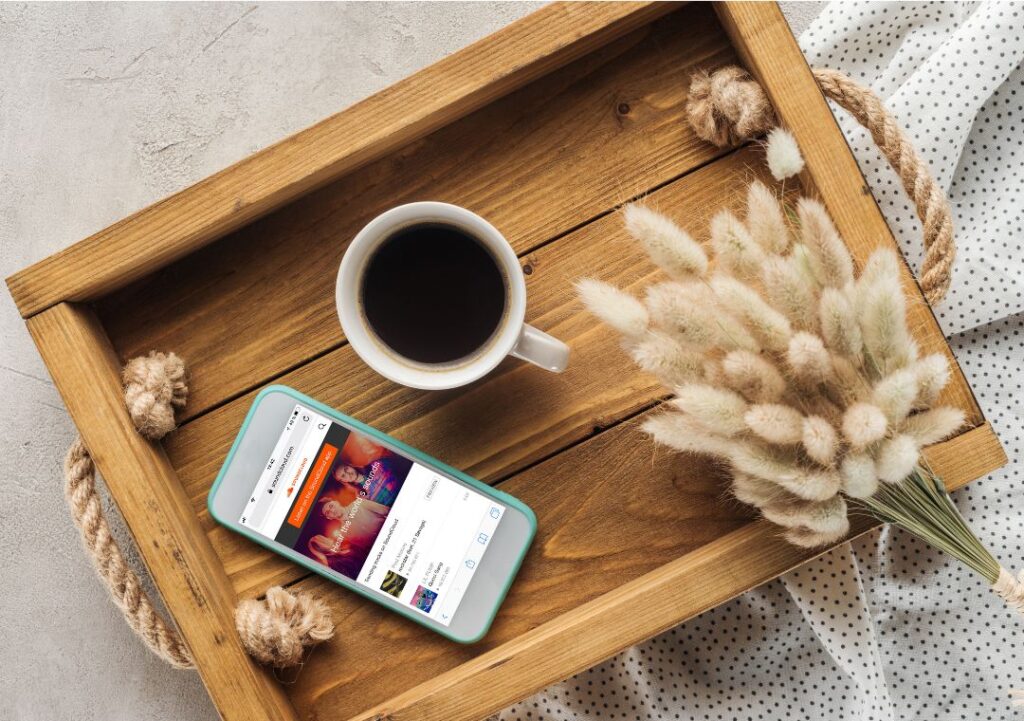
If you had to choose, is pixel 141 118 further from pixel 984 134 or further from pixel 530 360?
pixel 984 134

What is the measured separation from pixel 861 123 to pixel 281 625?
0.63m

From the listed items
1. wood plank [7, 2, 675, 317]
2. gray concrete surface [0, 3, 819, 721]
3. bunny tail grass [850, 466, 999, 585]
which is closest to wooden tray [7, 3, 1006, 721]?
wood plank [7, 2, 675, 317]

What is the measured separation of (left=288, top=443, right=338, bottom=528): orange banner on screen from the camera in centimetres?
66

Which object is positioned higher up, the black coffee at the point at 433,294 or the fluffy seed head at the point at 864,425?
the black coffee at the point at 433,294

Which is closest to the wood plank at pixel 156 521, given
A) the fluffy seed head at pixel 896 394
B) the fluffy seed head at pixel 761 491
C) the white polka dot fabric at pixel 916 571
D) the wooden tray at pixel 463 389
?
the wooden tray at pixel 463 389

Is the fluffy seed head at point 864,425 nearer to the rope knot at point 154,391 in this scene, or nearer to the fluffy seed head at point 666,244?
the fluffy seed head at point 666,244

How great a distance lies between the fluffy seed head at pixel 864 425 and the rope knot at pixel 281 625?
1.46 ft

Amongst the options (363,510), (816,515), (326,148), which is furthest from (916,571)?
(326,148)

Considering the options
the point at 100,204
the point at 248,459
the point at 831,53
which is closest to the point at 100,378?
the point at 248,459

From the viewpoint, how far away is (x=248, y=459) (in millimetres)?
665

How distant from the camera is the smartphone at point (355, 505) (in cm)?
66

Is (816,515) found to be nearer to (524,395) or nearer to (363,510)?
(524,395)

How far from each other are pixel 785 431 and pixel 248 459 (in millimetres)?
443

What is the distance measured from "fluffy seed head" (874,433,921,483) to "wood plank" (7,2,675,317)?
15.3 inches
